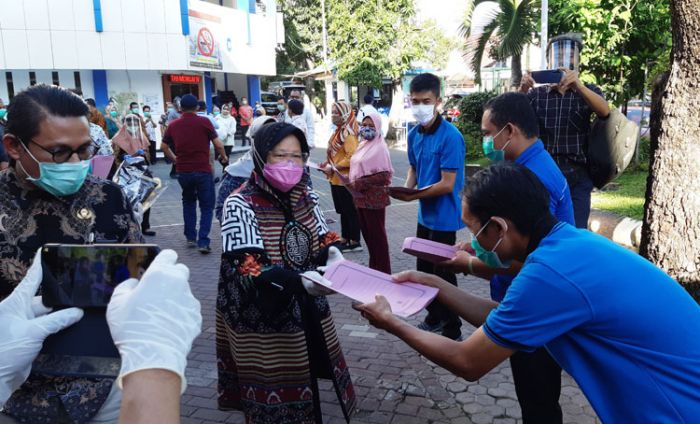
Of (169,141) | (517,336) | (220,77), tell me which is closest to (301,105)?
(169,141)

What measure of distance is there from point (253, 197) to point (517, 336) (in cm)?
157

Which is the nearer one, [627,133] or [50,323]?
[50,323]

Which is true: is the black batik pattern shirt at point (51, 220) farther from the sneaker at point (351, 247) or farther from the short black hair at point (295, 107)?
the short black hair at point (295, 107)

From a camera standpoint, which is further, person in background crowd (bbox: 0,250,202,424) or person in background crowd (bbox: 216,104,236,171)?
person in background crowd (bbox: 216,104,236,171)

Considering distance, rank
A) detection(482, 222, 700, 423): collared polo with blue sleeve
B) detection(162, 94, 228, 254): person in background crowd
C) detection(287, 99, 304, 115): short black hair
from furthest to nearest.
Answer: detection(287, 99, 304, 115): short black hair
detection(162, 94, 228, 254): person in background crowd
detection(482, 222, 700, 423): collared polo with blue sleeve

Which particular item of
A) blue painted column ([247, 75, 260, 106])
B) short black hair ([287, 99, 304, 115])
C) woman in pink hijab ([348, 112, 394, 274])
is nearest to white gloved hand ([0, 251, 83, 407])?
woman in pink hijab ([348, 112, 394, 274])

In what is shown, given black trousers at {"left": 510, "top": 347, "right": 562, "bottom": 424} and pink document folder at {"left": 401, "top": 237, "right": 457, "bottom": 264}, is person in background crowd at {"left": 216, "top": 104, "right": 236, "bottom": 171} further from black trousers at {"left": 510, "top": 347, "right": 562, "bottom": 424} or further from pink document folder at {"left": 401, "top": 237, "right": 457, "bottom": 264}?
black trousers at {"left": 510, "top": 347, "right": 562, "bottom": 424}

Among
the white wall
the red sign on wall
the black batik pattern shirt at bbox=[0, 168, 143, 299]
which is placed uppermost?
the white wall

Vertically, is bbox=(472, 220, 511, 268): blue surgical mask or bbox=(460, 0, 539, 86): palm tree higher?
bbox=(460, 0, 539, 86): palm tree

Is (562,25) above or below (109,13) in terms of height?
below

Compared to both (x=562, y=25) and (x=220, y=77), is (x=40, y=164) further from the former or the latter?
(x=220, y=77)

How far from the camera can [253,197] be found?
9.39 feet

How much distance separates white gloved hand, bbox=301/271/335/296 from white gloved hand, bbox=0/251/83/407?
1.13 meters

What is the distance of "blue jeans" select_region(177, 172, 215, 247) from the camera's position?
7230 millimetres
